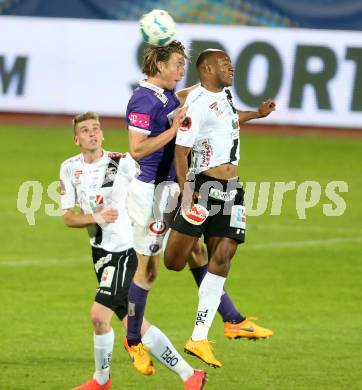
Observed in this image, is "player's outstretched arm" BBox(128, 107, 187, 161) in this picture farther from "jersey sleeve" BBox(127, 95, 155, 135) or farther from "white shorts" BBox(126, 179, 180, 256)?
"white shorts" BBox(126, 179, 180, 256)

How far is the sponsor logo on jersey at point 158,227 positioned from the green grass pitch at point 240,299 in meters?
1.21

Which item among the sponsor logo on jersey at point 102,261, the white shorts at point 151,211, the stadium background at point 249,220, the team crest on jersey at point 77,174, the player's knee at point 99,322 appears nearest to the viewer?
the player's knee at point 99,322

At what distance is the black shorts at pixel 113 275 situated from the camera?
372 inches

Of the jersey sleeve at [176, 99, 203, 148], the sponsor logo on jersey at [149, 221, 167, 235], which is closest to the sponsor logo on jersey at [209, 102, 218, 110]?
the jersey sleeve at [176, 99, 203, 148]

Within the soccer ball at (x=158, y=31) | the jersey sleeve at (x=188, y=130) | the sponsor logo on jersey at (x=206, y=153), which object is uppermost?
the soccer ball at (x=158, y=31)

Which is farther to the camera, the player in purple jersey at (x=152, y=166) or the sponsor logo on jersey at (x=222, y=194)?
the sponsor logo on jersey at (x=222, y=194)

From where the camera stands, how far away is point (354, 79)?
2408cm

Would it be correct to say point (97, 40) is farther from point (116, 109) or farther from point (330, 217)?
point (330, 217)

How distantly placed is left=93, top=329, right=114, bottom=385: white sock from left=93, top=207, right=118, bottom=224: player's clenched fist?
Result: 2.83ft

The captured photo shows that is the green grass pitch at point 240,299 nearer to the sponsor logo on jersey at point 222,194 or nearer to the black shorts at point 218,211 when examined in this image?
the black shorts at point 218,211

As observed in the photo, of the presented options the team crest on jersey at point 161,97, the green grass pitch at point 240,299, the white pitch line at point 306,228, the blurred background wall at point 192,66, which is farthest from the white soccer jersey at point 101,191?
the blurred background wall at point 192,66

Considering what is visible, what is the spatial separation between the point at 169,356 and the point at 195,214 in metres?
1.16

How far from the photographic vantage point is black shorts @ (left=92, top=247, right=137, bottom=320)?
9.46 metres

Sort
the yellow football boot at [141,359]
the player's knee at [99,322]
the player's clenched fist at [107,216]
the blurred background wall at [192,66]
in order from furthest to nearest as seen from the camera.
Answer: the blurred background wall at [192,66] < the yellow football boot at [141,359] < the player's knee at [99,322] < the player's clenched fist at [107,216]
